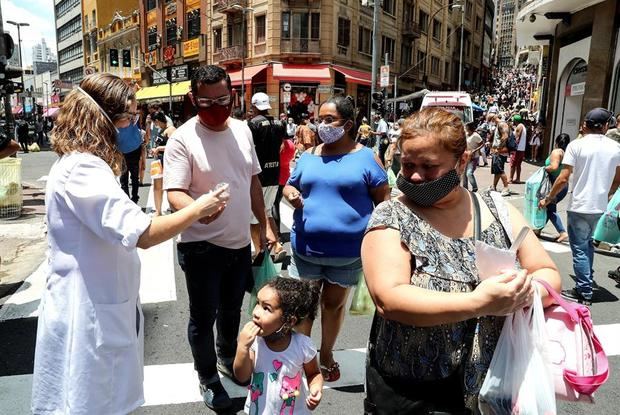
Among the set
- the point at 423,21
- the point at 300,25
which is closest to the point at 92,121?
the point at 300,25

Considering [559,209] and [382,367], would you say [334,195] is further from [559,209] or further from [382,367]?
[559,209]

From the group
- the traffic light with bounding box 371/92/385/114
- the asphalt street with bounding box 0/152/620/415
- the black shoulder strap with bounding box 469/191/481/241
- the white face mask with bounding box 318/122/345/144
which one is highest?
the traffic light with bounding box 371/92/385/114

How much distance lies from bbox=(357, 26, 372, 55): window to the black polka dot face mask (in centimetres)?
3481

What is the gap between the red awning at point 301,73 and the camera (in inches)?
1232

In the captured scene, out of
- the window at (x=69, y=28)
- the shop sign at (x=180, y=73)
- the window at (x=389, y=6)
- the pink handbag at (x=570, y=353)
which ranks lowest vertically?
the pink handbag at (x=570, y=353)

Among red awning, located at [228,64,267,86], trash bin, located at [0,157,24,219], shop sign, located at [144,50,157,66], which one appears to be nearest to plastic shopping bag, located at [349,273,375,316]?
trash bin, located at [0,157,24,219]

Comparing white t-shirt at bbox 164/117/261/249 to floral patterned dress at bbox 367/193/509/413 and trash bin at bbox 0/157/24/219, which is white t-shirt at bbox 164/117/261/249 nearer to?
floral patterned dress at bbox 367/193/509/413

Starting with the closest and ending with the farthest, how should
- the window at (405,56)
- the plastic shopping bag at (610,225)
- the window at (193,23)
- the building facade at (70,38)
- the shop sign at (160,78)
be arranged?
the plastic shopping bag at (610,225) < the window at (193,23) < the window at (405,56) < the shop sign at (160,78) < the building facade at (70,38)

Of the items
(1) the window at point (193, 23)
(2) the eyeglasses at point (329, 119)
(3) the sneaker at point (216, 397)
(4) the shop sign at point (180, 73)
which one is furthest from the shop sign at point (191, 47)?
(3) the sneaker at point (216, 397)

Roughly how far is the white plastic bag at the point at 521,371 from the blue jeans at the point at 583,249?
408cm

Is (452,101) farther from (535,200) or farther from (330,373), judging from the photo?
(330,373)

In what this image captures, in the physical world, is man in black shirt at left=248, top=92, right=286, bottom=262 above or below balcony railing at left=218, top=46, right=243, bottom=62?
below

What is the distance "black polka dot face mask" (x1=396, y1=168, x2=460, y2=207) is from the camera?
1.74m

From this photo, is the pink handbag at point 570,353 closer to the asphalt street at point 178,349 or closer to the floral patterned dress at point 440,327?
the floral patterned dress at point 440,327
